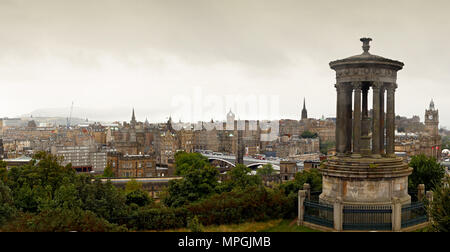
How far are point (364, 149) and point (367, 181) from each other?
2.59 metres

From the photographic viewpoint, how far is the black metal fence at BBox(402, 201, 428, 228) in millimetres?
22795

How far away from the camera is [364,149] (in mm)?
25203

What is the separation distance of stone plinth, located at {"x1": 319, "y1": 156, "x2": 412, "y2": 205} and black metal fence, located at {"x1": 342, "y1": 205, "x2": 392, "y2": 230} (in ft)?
2.55

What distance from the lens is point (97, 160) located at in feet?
460

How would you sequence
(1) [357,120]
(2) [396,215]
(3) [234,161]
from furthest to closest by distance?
(3) [234,161]
(1) [357,120]
(2) [396,215]

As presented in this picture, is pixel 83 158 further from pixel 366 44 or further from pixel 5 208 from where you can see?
pixel 366 44

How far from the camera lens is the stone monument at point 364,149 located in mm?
23250

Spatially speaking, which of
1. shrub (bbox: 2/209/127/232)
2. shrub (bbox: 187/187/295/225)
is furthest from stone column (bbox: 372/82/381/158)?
shrub (bbox: 2/209/127/232)

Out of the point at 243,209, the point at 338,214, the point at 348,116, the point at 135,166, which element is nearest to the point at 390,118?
the point at 348,116

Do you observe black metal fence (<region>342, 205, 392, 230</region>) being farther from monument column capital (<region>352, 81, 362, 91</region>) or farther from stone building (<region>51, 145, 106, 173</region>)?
stone building (<region>51, 145, 106, 173</region>)

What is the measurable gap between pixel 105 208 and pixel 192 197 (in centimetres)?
1035

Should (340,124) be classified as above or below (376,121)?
below
